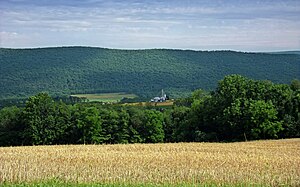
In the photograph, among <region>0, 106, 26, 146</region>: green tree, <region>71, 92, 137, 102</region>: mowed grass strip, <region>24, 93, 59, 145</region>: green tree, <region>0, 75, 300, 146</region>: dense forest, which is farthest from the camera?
<region>71, 92, 137, 102</region>: mowed grass strip

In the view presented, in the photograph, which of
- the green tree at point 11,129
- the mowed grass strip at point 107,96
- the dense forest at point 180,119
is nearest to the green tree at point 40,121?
the dense forest at point 180,119

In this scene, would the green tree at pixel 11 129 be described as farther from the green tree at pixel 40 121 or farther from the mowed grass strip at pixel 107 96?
the mowed grass strip at pixel 107 96

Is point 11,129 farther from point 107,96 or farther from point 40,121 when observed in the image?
point 107,96

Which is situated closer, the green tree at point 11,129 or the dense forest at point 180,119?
the dense forest at point 180,119

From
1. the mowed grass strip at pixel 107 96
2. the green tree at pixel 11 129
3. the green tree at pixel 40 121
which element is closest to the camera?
the green tree at pixel 40 121

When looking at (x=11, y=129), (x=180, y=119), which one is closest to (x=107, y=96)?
(x=180, y=119)

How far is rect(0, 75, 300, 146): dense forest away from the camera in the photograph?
191 feet

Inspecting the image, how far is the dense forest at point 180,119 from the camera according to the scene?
5825 cm

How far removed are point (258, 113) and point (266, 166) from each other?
3477 centimetres

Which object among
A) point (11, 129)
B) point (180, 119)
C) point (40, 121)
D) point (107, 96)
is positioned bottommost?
point (107, 96)

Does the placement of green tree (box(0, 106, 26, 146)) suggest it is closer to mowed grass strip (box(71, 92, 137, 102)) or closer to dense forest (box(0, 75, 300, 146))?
dense forest (box(0, 75, 300, 146))

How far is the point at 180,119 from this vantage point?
2896 inches

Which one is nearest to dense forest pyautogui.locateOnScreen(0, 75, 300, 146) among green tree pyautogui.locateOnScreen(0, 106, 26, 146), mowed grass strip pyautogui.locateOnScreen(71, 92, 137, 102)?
green tree pyautogui.locateOnScreen(0, 106, 26, 146)

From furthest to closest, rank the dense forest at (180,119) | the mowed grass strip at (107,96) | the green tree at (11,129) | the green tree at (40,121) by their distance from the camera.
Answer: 1. the mowed grass strip at (107,96)
2. the green tree at (11,129)
3. the green tree at (40,121)
4. the dense forest at (180,119)
